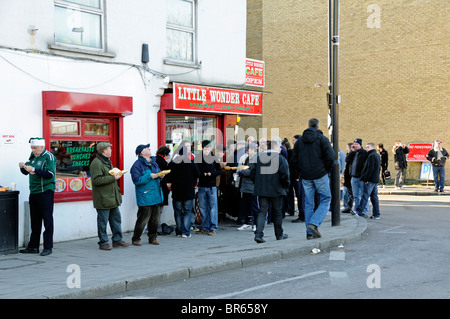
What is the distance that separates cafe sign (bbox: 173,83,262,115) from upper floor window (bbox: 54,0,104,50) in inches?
76.1

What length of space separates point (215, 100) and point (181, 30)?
175 cm

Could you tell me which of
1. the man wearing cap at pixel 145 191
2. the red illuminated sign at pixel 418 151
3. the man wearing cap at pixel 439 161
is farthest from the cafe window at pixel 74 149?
the red illuminated sign at pixel 418 151

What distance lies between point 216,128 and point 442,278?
7661 millimetres

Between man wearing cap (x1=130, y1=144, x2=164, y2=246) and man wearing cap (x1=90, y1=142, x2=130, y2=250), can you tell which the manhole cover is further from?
man wearing cap (x1=130, y1=144, x2=164, y2=246)

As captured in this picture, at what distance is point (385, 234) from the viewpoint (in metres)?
11.8

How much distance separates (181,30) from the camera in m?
13.1

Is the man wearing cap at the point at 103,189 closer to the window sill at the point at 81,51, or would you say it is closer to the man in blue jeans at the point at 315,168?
the window sill at the point at 81,51

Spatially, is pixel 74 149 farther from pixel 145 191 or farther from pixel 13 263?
pixel 13 263

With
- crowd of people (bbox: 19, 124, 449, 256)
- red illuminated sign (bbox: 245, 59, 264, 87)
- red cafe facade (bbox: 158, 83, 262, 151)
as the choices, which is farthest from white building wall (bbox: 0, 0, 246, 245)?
crowd of people (bbox: 19, 124, 449, 256)

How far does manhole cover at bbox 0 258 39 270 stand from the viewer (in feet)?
27.1

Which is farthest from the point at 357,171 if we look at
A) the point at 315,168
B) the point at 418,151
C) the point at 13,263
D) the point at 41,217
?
the point at 418,151

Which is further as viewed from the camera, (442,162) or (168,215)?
(442,162)

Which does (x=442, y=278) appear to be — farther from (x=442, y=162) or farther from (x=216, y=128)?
(x=442, y=162)
